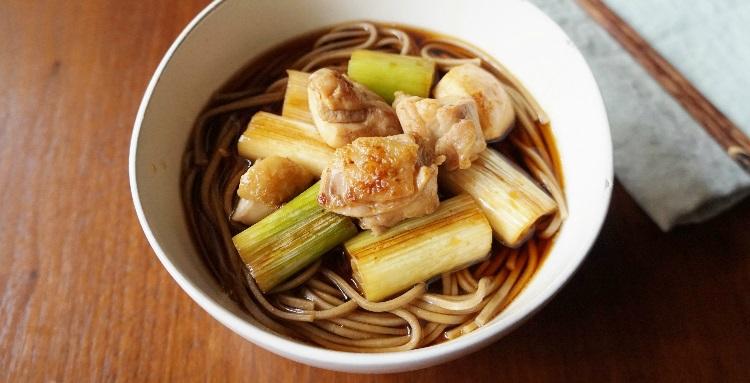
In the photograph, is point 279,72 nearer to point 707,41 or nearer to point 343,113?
point 343,113

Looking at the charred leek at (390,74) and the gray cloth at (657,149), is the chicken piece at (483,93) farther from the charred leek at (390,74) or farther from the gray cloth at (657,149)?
the gray cloth at (657,149)

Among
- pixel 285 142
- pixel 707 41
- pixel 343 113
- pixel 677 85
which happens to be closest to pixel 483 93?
pixel 343 113

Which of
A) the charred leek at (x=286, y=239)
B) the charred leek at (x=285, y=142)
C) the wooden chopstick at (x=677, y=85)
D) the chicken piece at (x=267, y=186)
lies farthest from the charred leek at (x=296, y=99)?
the wooden chopstick at (x=677, y=85)

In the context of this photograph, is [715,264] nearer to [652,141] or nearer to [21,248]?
[652,141]

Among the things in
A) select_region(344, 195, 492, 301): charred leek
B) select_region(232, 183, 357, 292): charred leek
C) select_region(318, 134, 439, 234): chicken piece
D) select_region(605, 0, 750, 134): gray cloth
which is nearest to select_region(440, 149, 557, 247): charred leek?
select_region(344, 195, 492, 301): charred leek

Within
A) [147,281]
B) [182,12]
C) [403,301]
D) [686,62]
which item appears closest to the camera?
[403,301]

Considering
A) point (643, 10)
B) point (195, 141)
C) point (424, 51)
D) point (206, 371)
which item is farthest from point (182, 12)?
point (643, 10)
